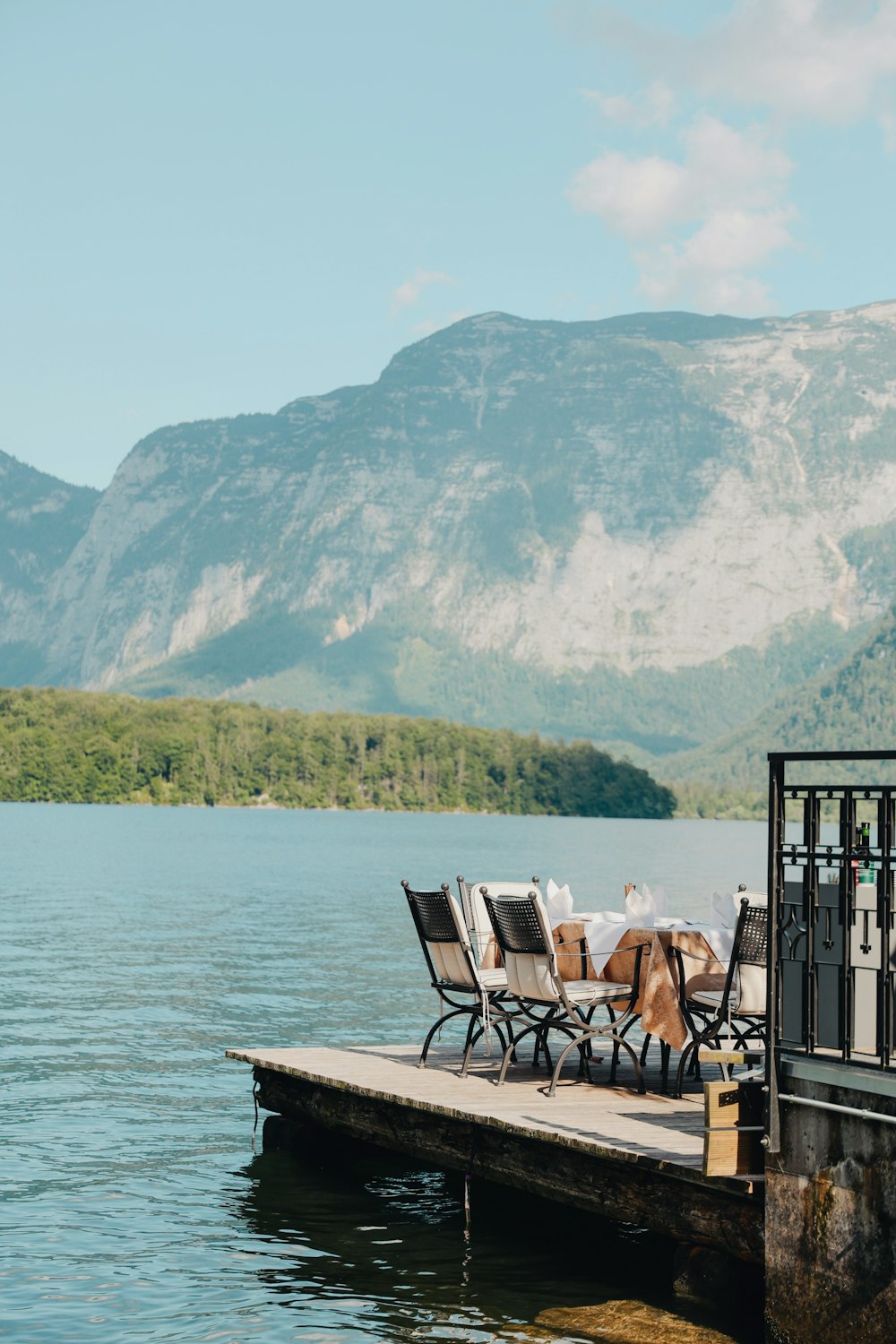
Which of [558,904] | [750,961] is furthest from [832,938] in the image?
[558,904]

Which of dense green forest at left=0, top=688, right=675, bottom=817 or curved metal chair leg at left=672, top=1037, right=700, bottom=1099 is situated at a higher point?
dense green forest at left=0, top=688, right=675, bottom=817

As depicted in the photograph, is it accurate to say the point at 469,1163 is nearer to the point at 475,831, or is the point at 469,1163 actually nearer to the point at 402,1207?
the point at 402,1207

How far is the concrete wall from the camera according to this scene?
7516mm

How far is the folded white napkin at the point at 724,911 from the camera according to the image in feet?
36.8

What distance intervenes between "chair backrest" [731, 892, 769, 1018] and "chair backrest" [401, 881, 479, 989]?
2.10m

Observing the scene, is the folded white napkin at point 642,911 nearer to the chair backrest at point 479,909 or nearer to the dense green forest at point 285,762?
the chair backrest at point 479,909

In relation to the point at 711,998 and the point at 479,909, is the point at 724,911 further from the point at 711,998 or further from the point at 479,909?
the point at 479,909

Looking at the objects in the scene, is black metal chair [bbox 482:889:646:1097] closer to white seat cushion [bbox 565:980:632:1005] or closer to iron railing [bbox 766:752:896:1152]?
white seat cushion [bbox 565:980:632:1005]

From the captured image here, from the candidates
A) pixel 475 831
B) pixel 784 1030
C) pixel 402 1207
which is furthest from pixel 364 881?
pixel 475 831

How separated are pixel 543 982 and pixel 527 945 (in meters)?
0.27

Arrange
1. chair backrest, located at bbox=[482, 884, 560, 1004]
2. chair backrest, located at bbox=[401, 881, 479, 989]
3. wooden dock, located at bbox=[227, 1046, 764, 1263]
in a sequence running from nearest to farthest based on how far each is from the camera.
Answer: wooden dock, located at bbox=[227, 1046, 764, 1263]
chair backrest, located at bbox=[482, 884, 560, 1004]
chair backrest, located at bbox=[401, 881, 479, 989]

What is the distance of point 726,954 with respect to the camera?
1095 cm

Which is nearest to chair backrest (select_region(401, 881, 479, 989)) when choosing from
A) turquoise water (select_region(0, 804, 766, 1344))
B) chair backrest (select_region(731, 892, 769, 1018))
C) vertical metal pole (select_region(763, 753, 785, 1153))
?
turquoise water (select_region(0, 804, 766, 1344))

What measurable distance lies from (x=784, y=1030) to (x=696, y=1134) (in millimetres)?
1785
